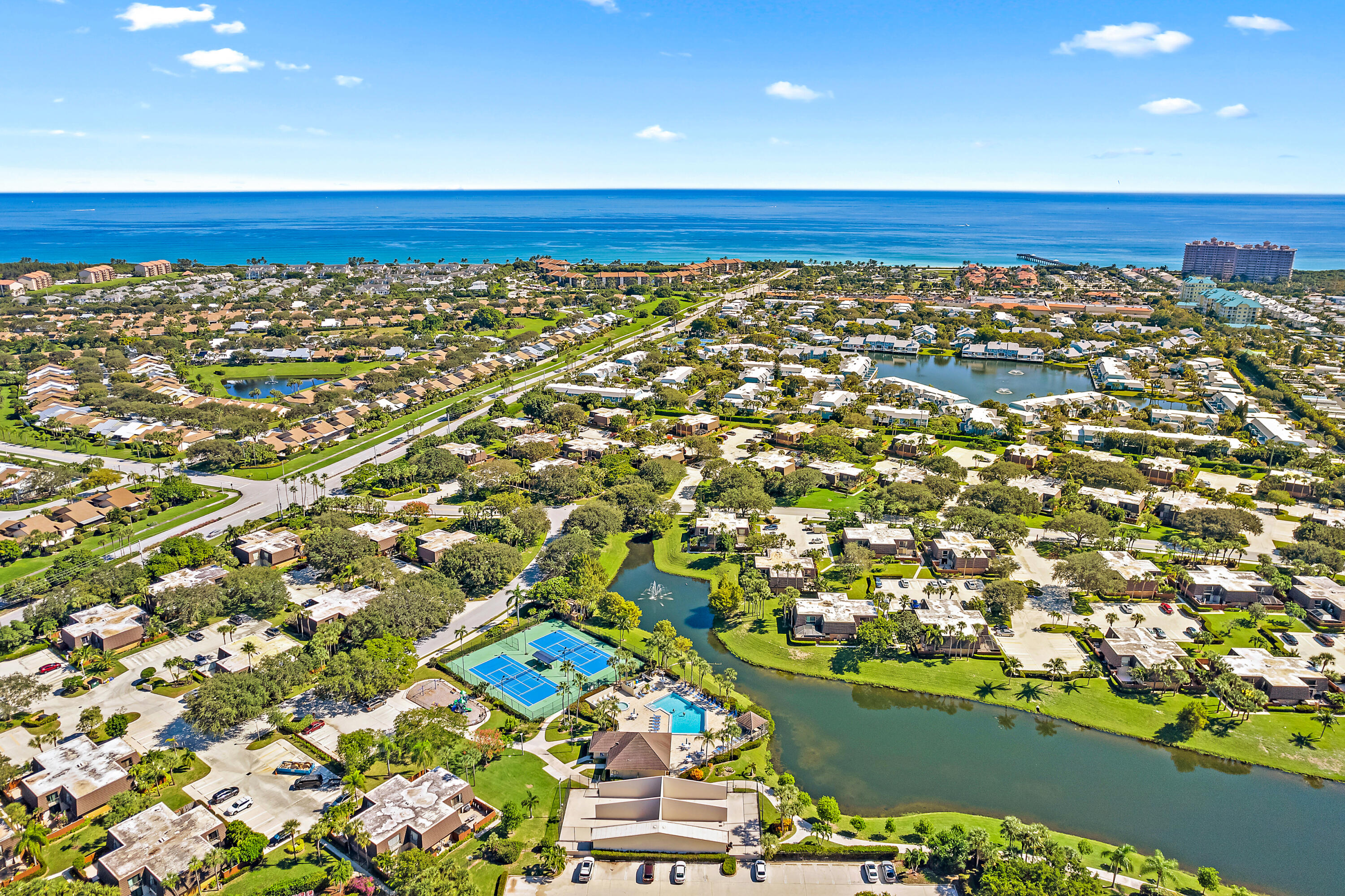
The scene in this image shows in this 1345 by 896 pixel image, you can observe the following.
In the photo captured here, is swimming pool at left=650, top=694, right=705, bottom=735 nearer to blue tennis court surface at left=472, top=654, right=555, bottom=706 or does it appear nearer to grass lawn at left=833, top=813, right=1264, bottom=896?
blue tennis court surface at left=472, top=654, right=555, bottom=706

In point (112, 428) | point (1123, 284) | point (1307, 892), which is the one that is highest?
point (1123, 284)

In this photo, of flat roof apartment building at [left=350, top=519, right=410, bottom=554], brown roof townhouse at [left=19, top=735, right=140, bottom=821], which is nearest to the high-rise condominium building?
flat roof apartment building at [left=350, top=519, right=410, bottom=554]

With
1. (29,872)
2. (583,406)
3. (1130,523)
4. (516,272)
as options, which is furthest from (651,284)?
(29,872)

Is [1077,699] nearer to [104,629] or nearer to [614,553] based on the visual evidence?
[614,553]

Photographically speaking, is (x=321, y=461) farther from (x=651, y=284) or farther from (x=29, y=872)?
(x=651, y=284)

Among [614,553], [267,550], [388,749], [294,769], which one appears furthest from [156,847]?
[614,553]

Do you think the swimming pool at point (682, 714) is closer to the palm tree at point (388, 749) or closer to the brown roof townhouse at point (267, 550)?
the palm tree at point (388, 749)
